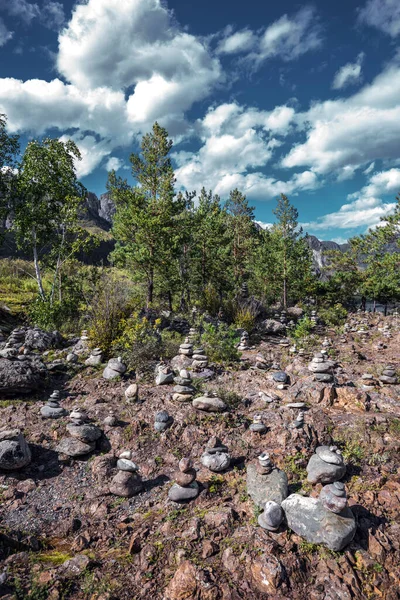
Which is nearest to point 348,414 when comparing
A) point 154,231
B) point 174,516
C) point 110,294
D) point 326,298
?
point 174,516

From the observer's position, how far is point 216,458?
4496 mm

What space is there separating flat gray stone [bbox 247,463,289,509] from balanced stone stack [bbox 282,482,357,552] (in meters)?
0.26

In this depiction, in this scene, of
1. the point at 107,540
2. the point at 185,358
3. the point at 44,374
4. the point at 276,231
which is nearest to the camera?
the point at 107,540

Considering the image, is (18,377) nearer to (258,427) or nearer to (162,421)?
(162,421)

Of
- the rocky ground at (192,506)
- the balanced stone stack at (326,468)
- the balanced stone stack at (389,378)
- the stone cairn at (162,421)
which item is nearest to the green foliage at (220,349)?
the rocky ground at (192,506)

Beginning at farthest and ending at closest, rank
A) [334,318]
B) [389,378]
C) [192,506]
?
[334,318]
[389,378]
[192,506]

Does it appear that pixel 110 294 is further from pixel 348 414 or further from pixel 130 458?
pixel 348 414

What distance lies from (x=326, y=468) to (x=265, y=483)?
0.86m

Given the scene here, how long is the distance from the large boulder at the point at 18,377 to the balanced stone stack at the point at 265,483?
4.91 meters

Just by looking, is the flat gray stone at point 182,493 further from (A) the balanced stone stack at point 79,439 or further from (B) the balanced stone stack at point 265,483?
(A) the balanced stone stack at point 79,439

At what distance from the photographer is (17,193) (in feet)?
39.2

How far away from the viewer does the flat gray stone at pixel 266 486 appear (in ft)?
12.2

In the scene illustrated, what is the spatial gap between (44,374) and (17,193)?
28.1 feet

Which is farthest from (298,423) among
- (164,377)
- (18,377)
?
(18,377)
